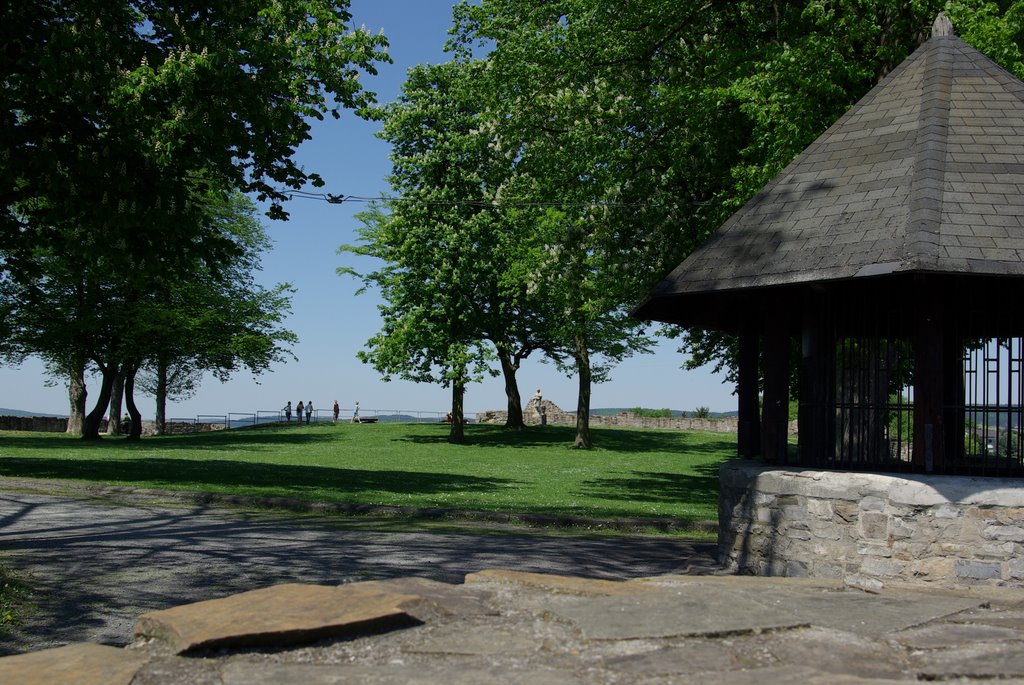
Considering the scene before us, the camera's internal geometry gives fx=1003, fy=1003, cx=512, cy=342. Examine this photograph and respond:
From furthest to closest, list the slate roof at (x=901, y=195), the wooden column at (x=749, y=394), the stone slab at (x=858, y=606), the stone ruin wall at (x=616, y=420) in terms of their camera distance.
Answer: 1. the stone ruin wall at (x=616, y=420)
2. the wooden column at (x=749, y=394)
3. the slate roof at (x=901, y=195)
4. the stone slab at (x=858, y=606)

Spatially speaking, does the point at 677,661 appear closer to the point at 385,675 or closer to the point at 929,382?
the point at 385,675

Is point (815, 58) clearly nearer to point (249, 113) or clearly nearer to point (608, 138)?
point (608, 138)

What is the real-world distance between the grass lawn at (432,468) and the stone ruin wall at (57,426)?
1452 centimetres

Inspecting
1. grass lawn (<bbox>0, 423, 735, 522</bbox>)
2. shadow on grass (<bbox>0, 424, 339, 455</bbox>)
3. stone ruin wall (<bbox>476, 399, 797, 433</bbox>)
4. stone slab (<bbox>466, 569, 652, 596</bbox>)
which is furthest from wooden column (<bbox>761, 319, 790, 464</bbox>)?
stone ruin wall (<bbox>476, 399, 797, 433</bbox>)

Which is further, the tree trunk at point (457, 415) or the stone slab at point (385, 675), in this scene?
the tree trunk at point (457, 415)

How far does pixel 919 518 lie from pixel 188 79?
12.8 meters

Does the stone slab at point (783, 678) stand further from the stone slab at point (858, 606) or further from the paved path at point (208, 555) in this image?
the paved path at point (208, 555)

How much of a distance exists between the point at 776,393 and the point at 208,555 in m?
6.61

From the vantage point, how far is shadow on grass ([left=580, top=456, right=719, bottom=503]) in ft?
71.6

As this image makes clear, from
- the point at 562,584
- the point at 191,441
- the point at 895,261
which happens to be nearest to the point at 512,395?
the point at 191,441

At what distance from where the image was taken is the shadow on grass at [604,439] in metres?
44.2

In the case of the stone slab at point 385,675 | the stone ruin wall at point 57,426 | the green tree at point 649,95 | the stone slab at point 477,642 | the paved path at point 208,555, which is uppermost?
the green tree at point 649,95

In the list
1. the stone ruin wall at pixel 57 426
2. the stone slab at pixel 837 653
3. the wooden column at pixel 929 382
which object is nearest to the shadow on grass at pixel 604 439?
the stone ruin wall at pixel 57 426

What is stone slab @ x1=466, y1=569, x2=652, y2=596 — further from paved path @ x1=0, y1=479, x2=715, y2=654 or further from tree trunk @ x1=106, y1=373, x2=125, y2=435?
tree trunk @ x1=106, y1=373, x2=125, y2=435
